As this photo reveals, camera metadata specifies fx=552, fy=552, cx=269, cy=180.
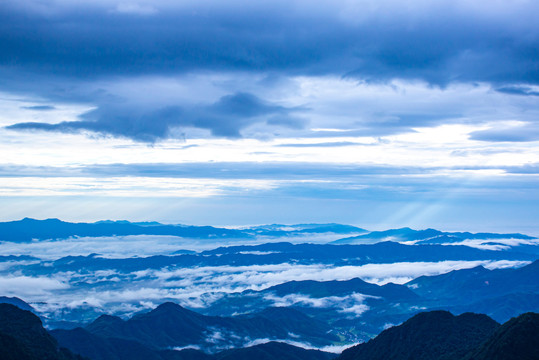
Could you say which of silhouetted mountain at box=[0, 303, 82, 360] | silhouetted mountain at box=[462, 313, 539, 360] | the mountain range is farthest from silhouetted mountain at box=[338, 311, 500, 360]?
silhouetted mountain at box=[0, 303, 82, 360]

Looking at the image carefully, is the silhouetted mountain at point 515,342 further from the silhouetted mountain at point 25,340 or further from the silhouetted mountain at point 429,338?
the silhouetted mountain at point 25,340

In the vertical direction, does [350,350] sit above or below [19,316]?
below

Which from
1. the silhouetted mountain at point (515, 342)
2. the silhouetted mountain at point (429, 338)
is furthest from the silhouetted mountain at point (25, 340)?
the silhouetted mountain at point (515, 342)

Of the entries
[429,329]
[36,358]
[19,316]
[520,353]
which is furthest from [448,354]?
[19,316]

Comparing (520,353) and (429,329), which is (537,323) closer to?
(520,353)

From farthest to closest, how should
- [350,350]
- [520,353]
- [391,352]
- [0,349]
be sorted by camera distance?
1. [350,350]
2. [391,352]
3. [0,349]
4. [520,353]

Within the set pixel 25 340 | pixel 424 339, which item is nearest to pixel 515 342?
pixel 424 339

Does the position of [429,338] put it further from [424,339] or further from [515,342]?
[515,342]

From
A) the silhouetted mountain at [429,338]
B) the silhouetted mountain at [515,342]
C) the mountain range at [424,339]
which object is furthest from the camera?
the silhouetted mountain at [429,338]
